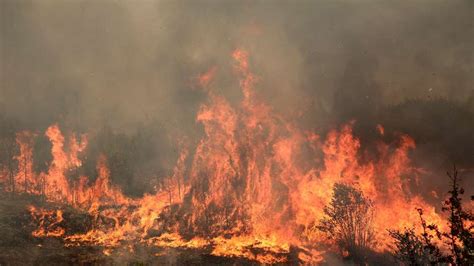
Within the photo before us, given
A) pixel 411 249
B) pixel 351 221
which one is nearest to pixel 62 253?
pixel 351 221

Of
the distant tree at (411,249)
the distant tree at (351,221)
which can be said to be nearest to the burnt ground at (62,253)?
the distant tree at (351,221)

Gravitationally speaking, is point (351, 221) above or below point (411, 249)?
above

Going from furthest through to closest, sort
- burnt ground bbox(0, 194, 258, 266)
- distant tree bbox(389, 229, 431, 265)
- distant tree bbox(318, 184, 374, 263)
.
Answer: burnt ground bbox(0, 194, 258, 266)
distant tree bbox(318, 184, 374, 263)
distant tree bbox(389, 229, 431, 265)

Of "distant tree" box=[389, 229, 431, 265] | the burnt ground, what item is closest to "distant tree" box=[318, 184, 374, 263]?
"distant tree" box=[389, 229, 431, 265]

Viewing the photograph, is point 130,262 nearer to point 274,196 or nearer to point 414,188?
point 274,196

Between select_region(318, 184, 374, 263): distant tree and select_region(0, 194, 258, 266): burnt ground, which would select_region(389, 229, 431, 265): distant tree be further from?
select_region(0, 194, 258, 266): burnt ground

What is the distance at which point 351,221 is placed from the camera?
42.4 m

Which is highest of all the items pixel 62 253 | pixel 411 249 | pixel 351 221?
pixel 351 221

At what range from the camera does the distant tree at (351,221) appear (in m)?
42.8

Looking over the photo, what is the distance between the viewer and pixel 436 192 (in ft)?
156

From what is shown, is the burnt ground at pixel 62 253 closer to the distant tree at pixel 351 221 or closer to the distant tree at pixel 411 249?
the distant tree at pixel 351 221

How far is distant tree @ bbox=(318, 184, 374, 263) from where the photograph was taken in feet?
140

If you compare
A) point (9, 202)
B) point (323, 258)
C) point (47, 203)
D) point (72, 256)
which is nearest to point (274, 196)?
point (323, 258)

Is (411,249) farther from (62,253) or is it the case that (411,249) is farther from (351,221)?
(62,253)
